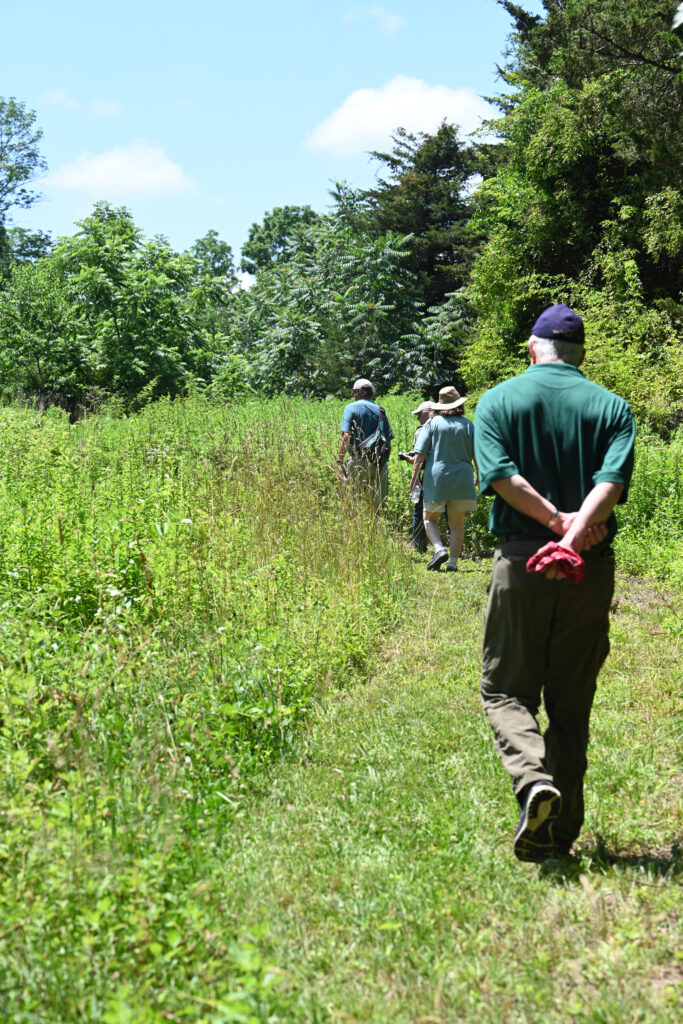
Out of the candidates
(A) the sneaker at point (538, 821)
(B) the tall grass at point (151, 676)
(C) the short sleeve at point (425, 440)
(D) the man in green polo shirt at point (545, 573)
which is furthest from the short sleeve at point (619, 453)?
(C) the short sleeve at point (425, 440)

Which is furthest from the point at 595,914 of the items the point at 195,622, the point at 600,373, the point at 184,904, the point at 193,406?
the point at 193,406

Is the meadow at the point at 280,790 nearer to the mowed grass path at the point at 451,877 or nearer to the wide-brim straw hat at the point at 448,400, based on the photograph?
the mowed grass path at the point at 451,877

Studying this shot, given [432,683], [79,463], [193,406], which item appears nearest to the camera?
[432,683]

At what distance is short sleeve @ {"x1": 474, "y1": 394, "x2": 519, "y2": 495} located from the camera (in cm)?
355

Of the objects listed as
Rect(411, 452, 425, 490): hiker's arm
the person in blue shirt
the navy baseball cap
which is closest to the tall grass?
the person in blue shirt

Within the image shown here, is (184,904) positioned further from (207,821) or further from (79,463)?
(79,463)

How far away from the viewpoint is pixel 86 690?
14.2 ft

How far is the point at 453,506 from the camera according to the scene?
10258mm

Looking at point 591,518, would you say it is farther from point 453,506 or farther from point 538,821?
point 453,506

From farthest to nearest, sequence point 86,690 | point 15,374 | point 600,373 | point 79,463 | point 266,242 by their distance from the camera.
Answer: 1. point 266,242
2. point 15,374
3. point 600,373
4. point 79,463
5. point 86,690

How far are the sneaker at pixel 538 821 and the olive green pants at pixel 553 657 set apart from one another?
190 millimetres

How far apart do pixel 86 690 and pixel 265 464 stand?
523 centimetres

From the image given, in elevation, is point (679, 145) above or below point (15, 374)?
above

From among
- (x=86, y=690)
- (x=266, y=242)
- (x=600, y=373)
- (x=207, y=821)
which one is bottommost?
(x=207, y=821)
